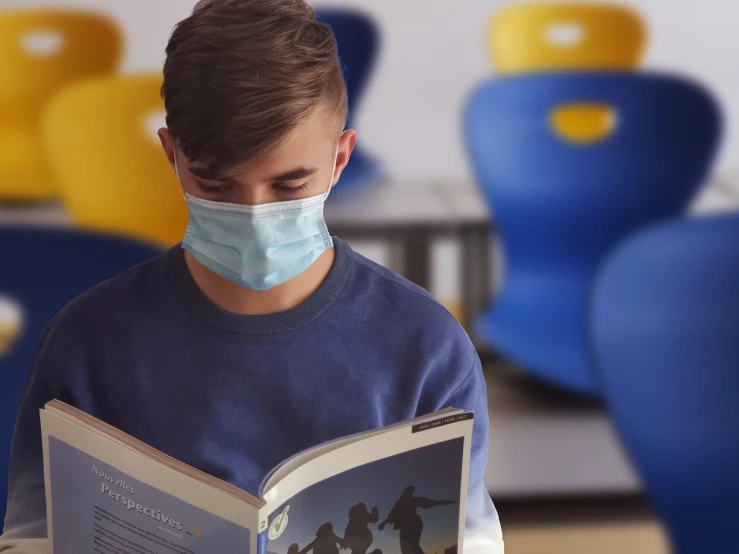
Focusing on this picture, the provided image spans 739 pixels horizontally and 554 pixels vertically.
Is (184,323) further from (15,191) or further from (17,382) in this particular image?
(15,191)

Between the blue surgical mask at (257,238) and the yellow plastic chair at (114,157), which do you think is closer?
the blue surgical mask at (257,238)

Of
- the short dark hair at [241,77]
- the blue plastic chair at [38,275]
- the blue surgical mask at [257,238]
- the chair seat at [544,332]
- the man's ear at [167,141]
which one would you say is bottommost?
the chair seat at [544,332]

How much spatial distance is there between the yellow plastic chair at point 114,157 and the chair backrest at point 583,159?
2.38 feet

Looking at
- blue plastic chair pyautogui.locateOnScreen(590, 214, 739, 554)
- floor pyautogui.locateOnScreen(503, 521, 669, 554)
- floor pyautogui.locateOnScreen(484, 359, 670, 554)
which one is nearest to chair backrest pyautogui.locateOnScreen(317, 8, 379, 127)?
floor pyautogui.locateOnScreen(484, 359, 670, 554)

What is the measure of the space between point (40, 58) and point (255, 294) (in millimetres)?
2913

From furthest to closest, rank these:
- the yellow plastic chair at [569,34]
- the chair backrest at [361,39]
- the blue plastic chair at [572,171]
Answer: the yellow plastic chair at [569,34], the chair backrest at [361,39], the blue plastic chair at [572,171]

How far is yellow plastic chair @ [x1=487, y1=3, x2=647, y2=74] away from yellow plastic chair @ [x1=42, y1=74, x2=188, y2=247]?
188 cm

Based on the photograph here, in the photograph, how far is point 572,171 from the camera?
2469 mm

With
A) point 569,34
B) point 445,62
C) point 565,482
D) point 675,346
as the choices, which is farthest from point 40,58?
point 675,346

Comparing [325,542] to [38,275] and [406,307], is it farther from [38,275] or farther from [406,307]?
[38,275]

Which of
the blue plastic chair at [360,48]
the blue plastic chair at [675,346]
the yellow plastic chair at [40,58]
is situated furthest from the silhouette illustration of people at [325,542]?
the yellow plastic chair at [40,58]

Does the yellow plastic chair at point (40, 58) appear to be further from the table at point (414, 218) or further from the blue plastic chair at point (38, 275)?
the blue plastic chair at point (38, 275)

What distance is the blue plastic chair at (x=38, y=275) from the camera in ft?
4.06

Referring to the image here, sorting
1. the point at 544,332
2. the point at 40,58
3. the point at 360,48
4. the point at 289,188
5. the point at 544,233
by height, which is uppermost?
the point at 289,188
